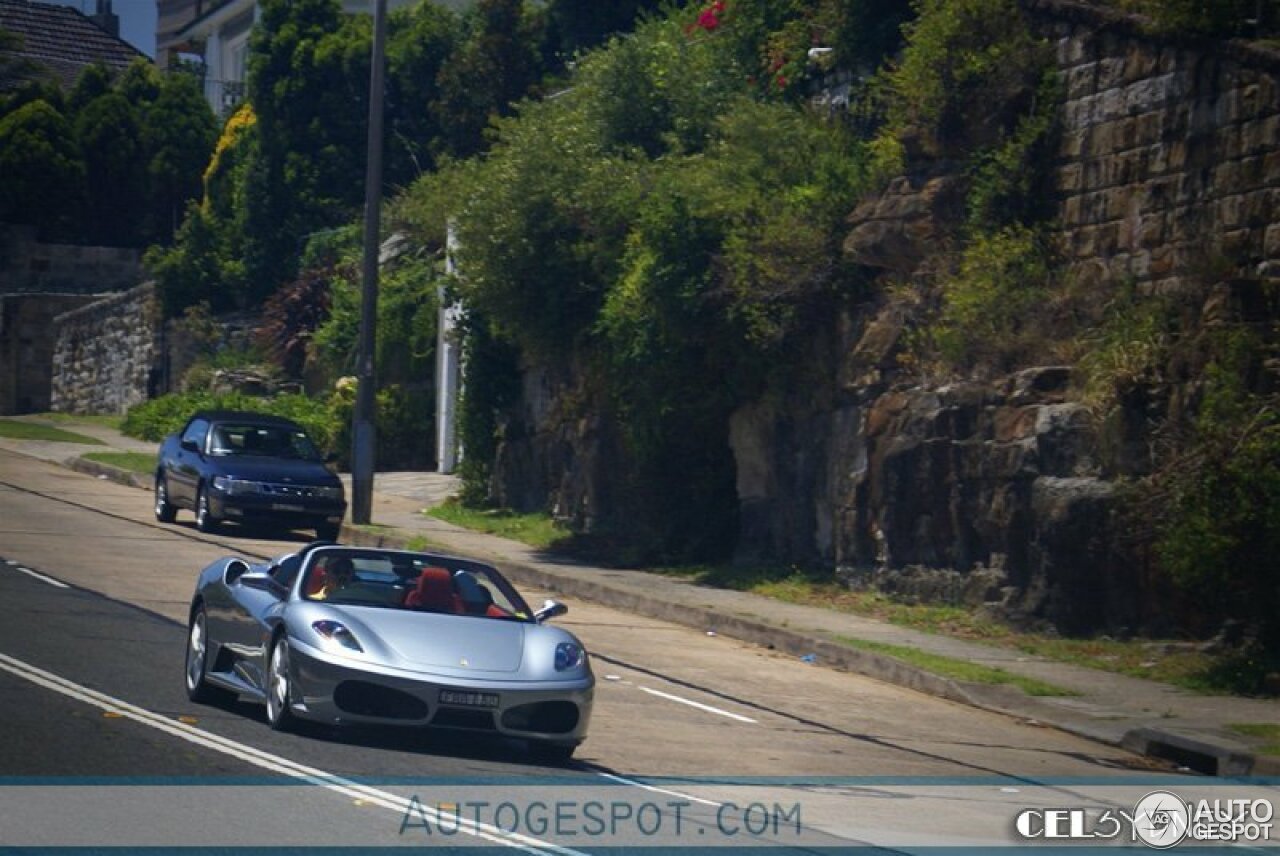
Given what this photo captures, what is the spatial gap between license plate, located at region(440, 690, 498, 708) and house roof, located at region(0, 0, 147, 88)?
5660 cm

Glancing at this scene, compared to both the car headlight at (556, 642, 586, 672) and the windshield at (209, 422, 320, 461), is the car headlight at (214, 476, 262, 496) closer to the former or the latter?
the windshield at (209, 422, 320, 461)

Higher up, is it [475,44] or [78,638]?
[475,44]

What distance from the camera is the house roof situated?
6519 centimetres

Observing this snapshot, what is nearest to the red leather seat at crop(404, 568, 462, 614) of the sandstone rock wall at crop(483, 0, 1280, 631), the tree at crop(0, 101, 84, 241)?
the sandstone rock wall at crop(483, 0, 1280, 631)

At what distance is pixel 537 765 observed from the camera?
A: 37.5 ft

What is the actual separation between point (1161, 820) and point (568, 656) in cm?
368

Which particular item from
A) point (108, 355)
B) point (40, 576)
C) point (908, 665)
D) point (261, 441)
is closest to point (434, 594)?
point (908, 665)

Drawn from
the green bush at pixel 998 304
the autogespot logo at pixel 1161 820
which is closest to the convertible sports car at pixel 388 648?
the autogespot logo at pixel 1161 820

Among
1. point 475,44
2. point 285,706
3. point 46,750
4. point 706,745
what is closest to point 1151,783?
point 706,745

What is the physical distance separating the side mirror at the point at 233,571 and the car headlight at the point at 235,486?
12.6 meters

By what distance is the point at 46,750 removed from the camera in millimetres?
10297

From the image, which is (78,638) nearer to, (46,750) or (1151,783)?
(46,750)

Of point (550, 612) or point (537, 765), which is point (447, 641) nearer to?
point (537, 765)

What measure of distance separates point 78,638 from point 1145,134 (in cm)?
1145
